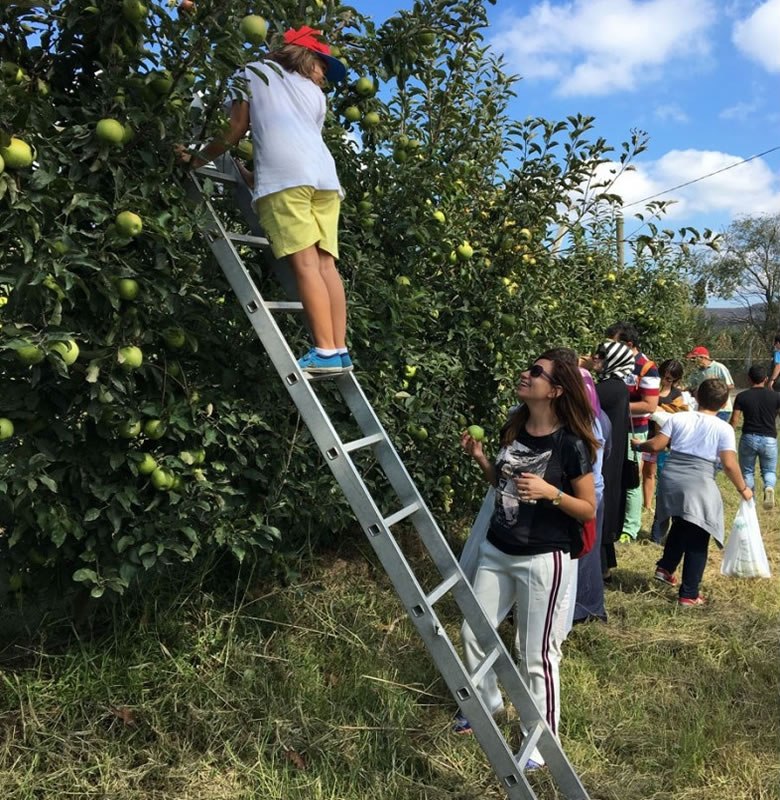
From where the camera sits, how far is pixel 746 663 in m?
3.82

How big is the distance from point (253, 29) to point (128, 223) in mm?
708

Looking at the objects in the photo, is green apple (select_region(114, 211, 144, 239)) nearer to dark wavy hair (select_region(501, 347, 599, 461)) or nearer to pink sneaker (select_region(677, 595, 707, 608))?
dark wavy hair (select_region(501, 347, 599, 461))

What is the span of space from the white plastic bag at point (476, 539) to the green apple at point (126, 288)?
170 cm

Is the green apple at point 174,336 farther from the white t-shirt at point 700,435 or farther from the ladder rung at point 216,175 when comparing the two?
the white t-shirt at point 700,435

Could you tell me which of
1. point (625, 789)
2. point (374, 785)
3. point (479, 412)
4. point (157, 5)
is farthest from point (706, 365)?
point (157, 5)

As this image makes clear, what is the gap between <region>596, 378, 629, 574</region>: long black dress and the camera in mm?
4438

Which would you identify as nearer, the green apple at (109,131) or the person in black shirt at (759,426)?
the green apple at (109,131)

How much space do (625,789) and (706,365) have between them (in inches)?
257

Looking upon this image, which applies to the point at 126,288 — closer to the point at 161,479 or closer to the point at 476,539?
the point at 161,479

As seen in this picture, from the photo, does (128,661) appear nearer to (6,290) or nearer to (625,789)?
(6,290)

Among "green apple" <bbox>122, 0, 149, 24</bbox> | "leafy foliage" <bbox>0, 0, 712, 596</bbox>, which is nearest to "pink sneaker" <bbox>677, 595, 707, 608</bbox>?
"leafy foliage" <bbox>0, 0, 712, 596</bbox>

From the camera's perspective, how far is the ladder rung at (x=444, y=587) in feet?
8.07

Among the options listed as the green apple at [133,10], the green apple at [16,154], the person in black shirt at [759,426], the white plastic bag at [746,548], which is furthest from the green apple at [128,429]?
the person in black shirt at [759,426]

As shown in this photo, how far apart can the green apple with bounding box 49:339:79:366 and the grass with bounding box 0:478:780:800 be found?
1.44 metres
